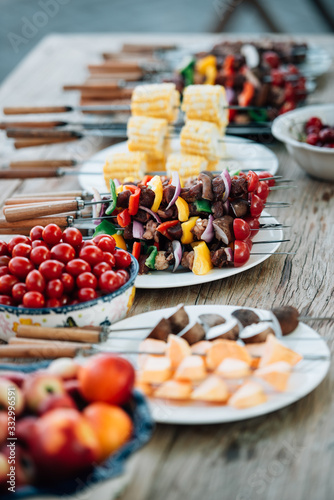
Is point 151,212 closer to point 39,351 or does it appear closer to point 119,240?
point 119,240

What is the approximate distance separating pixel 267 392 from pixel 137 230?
68 cm

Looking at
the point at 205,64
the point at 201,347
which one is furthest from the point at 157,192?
the point at 205,64

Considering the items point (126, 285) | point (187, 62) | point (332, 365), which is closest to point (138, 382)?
point (126, 285)

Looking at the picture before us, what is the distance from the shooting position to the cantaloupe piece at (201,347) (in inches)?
49.3

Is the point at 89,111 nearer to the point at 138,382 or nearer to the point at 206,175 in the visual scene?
the point at 206,175

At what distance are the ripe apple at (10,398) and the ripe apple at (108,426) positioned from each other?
107 millimetres

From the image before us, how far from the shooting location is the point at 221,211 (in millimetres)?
1651

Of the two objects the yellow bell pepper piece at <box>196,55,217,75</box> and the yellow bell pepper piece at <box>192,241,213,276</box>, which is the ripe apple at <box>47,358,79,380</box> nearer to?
the yellow bell pepper piece at <box>192,241,213,276</box>

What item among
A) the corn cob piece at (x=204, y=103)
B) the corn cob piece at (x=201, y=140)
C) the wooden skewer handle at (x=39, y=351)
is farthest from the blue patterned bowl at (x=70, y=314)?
the corn cob piece at (x=204, y=103)

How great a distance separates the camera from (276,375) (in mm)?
1140

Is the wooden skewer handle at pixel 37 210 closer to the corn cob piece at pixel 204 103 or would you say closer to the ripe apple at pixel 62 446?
the corn cob piece at pixel 204 103

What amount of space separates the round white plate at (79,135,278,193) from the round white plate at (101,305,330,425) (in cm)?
93

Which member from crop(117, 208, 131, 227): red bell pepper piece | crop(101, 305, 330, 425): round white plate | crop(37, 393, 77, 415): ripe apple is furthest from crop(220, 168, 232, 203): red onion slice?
crop(37, 393, 77, 415): ripe apple

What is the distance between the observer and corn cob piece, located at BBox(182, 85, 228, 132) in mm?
2195
